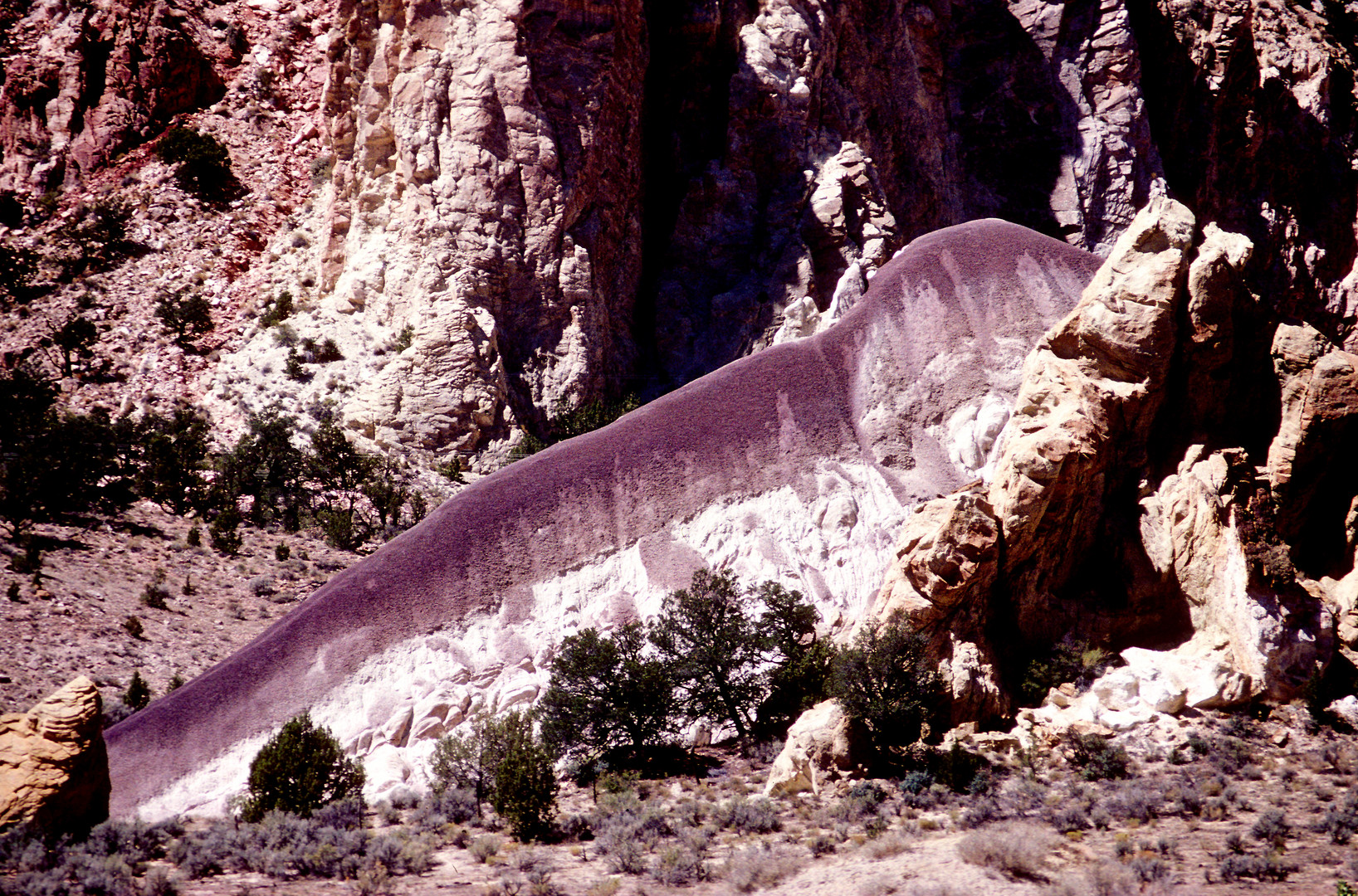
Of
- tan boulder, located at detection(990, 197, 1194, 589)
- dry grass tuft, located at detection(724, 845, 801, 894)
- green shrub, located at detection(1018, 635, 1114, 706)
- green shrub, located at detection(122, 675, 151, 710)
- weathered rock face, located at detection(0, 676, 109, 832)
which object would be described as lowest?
dry grass tuft, located at detection(724, 845, 801, 894)

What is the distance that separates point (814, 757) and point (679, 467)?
5243 millimetres

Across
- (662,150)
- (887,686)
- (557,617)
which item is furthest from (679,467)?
(662,150)

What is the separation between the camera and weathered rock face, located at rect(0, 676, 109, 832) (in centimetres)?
1001

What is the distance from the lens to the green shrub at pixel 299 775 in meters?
11.9

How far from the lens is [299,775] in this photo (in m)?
12.2

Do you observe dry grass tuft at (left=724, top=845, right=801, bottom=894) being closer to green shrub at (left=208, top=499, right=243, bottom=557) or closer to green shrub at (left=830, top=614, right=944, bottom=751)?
green shrub at (left=830, top=614, right=944, bottom=751)

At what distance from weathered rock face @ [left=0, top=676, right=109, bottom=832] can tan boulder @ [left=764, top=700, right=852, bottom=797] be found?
782cm

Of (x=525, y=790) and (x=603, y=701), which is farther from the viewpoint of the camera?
(x=603, y=701)

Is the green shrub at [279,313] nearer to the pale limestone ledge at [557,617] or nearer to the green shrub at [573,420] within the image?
the green shrub at [573,420]

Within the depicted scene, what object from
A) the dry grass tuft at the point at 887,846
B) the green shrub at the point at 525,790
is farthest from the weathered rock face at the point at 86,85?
the dry grass tuft at the point at 887,846

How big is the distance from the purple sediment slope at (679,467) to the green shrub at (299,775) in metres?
1.25

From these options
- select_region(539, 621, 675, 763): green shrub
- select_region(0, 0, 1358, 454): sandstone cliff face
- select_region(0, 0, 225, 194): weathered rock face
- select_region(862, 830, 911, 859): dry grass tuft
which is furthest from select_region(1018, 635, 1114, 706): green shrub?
select_region(0, 0, 225, 194): weathered rock face

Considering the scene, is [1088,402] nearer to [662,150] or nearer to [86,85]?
[662,150]

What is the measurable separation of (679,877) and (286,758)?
5.58 meters
